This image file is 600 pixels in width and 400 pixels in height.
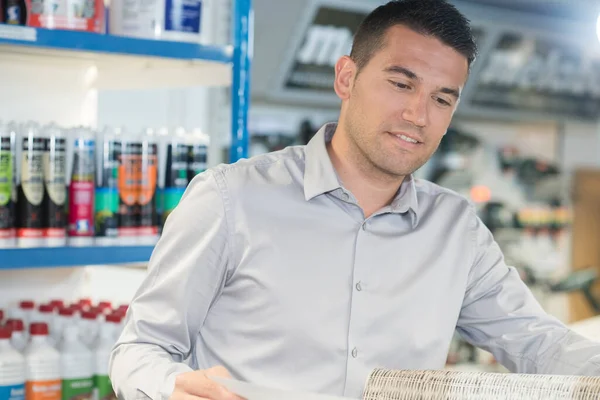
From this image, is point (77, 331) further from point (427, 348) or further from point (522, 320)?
point (522, 320)

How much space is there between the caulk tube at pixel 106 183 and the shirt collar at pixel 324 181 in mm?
695

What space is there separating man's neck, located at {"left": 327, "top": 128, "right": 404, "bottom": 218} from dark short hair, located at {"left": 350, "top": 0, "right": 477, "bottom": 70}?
21cm

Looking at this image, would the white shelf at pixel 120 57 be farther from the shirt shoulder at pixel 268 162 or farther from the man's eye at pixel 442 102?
the man's eye at pixel 442 102

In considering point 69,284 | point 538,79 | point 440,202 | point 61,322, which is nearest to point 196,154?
point 61,322

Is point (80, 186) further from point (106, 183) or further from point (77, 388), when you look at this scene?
point (77, 388)

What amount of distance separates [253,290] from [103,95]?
169 centimetres

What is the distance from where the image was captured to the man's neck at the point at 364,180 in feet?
6.55

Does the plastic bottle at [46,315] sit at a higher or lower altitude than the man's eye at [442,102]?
lower

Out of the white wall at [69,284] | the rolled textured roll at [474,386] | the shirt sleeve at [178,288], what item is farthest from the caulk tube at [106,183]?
the rolled textured roll at [474,386]

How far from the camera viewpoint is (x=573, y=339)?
1922 mm

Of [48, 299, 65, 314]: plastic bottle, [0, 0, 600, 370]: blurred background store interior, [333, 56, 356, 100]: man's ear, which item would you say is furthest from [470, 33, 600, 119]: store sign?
[333, 56, 356, 100]: man's ear

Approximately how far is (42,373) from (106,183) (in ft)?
1.81

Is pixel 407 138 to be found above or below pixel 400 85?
below

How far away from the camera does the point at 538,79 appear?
613 cm
